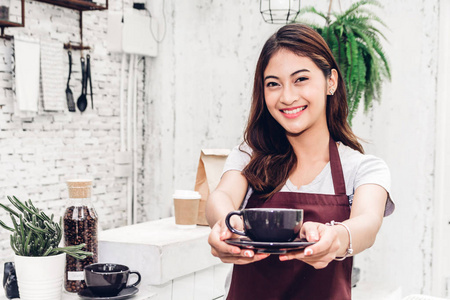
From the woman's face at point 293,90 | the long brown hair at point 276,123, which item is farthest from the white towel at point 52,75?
the woman's face at point 293,90

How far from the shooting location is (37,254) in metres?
1.54

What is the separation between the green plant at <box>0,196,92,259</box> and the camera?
4.96 feet

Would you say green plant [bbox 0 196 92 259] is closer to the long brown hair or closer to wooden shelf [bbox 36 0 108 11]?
the long brown hair

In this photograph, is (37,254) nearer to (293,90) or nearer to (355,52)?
(293,90)

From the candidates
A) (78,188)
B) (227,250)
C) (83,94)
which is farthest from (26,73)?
(227,250)

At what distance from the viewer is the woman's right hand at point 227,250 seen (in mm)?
984

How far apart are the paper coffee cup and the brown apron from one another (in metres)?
0.81

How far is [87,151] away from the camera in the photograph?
3781 millimetres

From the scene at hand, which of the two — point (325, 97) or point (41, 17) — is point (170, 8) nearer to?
point (41, 17)

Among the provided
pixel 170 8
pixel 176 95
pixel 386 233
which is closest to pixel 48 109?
pixel 176 95

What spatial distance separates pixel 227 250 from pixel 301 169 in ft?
1.25

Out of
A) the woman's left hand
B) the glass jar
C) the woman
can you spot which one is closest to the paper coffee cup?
the glass jar

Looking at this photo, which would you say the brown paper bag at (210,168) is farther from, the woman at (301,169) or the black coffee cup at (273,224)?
the black coffee cup at (273,224)

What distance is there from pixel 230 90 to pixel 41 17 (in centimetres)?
135
